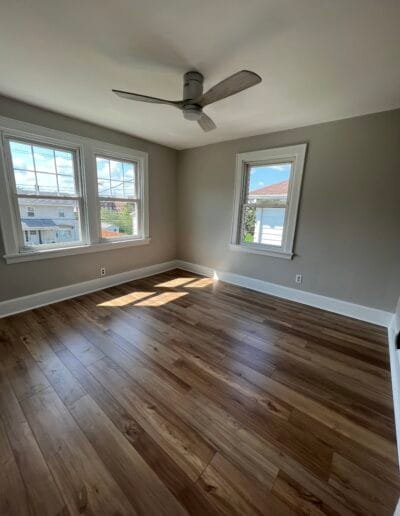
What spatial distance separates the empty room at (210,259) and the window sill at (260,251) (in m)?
0.04

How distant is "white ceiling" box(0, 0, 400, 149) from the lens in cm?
127

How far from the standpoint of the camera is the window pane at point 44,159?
2680 mm

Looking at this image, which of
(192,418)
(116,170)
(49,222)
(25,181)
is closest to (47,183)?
(25,181)

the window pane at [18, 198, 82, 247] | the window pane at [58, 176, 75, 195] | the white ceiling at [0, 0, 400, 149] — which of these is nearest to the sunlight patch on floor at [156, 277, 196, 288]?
the window pane at [18, 198, 82, 247]

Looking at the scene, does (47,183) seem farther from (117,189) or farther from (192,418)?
(192,418)

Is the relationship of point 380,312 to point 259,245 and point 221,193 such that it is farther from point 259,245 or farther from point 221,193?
point 221,193

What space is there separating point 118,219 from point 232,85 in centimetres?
273

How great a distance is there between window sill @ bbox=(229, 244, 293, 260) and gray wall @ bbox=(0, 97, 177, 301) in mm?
1500

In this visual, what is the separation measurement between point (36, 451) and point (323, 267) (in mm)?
3343

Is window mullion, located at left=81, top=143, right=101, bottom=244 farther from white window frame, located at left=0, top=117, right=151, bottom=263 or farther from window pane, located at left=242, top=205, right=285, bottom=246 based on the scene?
window pane, located at left=242, top=205, right=285, bottom=246

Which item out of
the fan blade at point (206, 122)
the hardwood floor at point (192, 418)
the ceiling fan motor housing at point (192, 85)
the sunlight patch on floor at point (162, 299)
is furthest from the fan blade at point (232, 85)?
the sunlight patch on floor at point (162, 299)

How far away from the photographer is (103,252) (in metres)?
3.52

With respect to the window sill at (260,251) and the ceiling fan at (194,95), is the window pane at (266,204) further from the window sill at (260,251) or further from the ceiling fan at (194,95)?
the ceiling fan at (194,95)

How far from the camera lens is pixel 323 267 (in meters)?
3.04
